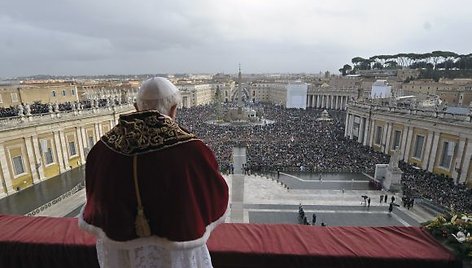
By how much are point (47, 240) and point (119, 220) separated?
2215mm

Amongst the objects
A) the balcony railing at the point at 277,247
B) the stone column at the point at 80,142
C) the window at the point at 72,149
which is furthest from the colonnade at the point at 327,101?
the balcony railing at the point at 277,247

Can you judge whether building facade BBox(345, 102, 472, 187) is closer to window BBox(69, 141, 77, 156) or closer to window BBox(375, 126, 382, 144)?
window BBox(375, 126, 382, 144)

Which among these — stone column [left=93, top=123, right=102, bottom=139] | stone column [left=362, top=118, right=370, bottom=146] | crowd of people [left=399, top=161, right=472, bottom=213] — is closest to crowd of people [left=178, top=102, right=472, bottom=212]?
crowd of people [left=399, top=161, right=472, bottom=213]

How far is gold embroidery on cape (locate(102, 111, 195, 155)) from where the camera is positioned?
1.52 meters

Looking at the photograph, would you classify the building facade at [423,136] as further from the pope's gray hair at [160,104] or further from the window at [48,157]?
the window at [48,157]

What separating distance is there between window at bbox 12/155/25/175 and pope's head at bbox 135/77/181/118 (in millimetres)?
20147

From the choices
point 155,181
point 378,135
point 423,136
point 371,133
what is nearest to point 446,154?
point 423,136

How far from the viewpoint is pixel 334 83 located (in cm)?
8456

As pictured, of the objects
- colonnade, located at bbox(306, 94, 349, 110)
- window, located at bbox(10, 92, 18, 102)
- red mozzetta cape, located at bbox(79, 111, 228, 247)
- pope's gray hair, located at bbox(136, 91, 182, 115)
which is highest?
pope's gray hair, located at bbox(136, 91, 182, 115)

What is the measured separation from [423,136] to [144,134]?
87.7ft

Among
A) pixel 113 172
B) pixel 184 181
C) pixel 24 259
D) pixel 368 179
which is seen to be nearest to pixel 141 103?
pixel 113 172

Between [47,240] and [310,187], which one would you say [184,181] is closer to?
[47,240]

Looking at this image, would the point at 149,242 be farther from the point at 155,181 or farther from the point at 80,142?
the point at 80,142

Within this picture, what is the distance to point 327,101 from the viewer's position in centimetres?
7300
